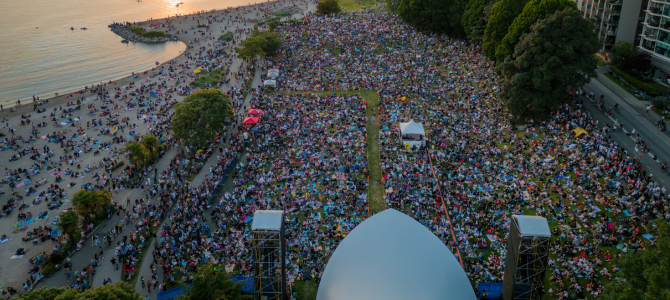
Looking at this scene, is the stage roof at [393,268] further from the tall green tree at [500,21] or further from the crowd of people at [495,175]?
the tall green tree at [500,21]

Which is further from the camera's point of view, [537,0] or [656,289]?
[537,0]

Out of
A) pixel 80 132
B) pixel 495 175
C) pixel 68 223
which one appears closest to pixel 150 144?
pixel 68 223

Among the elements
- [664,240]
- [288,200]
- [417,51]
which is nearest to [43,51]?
[417,51]

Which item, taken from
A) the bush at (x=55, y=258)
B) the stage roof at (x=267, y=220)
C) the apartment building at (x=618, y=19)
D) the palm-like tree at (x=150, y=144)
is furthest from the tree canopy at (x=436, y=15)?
the bush at (x=55, y=258)

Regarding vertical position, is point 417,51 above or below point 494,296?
above

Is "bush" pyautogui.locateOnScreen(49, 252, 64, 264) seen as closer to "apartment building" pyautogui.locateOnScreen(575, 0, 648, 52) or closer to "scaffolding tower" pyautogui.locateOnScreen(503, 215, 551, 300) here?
"scaffolding tower" pyautogui.locateOnScreen(503, 215, 551, 300)

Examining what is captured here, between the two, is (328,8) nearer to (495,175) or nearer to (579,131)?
(579,131)

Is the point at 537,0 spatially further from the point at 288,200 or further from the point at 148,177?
the point at 148,177
